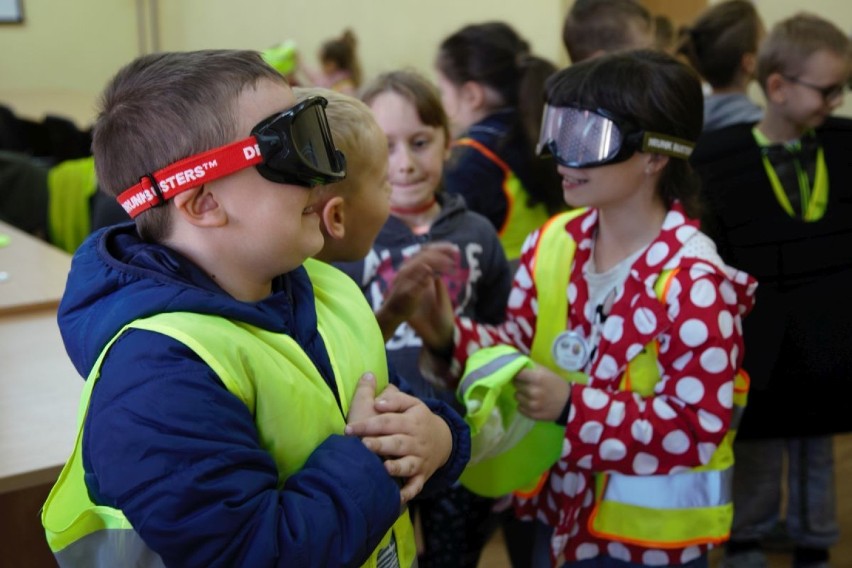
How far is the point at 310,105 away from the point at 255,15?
756 centimetres

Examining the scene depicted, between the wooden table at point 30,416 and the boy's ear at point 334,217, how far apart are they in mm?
601

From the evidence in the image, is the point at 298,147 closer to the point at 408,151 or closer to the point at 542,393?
the point at 542,393

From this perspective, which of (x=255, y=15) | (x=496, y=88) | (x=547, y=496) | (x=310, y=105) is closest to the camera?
(x=310, y=105)

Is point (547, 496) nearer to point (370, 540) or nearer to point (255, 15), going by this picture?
point (370, 540)

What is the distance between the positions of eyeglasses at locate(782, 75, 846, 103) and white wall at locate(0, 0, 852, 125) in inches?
137

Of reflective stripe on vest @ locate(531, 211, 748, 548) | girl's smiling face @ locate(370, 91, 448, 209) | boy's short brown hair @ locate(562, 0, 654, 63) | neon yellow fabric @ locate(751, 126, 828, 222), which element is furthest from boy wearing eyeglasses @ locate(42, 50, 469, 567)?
boy's short brown hair @ locate(562, 0, 654, 63)

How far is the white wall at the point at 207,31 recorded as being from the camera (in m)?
6.68

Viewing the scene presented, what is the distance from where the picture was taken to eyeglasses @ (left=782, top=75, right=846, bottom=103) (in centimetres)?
283

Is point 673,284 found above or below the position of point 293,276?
below

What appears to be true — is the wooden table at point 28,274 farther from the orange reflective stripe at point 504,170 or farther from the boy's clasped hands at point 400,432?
the boy's clasped hands at point 400,432

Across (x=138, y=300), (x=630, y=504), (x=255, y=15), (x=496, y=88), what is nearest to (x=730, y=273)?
(x=630, y=504)

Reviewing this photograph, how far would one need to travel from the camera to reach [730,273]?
5.77 feet

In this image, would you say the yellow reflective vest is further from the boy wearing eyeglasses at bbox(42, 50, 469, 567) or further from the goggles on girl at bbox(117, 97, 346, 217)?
the goggles on girl at bbox(117, 97, 346, 217)

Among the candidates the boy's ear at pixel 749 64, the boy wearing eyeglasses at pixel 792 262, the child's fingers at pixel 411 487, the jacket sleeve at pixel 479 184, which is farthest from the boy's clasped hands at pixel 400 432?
the boy's ear at pixel 749 64
